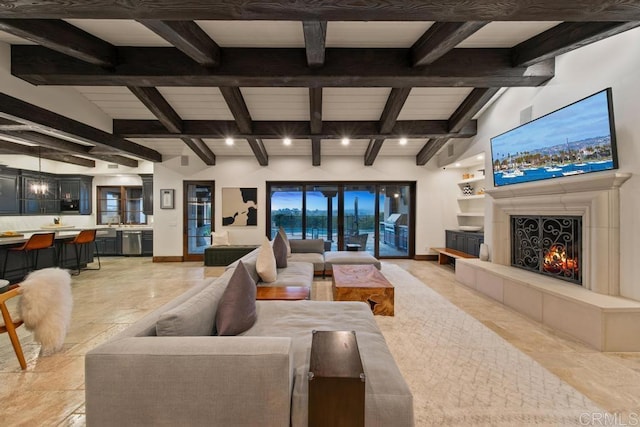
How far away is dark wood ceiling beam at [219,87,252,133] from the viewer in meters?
3.90

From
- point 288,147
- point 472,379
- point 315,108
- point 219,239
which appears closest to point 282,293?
point 472,379

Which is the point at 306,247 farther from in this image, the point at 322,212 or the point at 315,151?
the point at 315,151

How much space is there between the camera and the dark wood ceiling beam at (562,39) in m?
2.42

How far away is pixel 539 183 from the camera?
3.44 metres

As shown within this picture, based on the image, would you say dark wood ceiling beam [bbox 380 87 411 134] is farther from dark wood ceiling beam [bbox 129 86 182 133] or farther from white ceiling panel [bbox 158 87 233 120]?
dark wood ceiling beam [bbox 129 86 182 133]

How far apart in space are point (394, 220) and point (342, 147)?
249 centimetres

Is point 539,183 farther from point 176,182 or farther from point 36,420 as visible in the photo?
point 176,182

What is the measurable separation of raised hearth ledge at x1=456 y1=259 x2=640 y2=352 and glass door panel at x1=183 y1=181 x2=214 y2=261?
21.2 feet

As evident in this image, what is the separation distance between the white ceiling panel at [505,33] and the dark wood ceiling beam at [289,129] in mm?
1947

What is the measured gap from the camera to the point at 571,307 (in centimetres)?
270

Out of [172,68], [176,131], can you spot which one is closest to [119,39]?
[172,68]

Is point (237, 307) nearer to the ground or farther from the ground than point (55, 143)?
nearer to the ground
